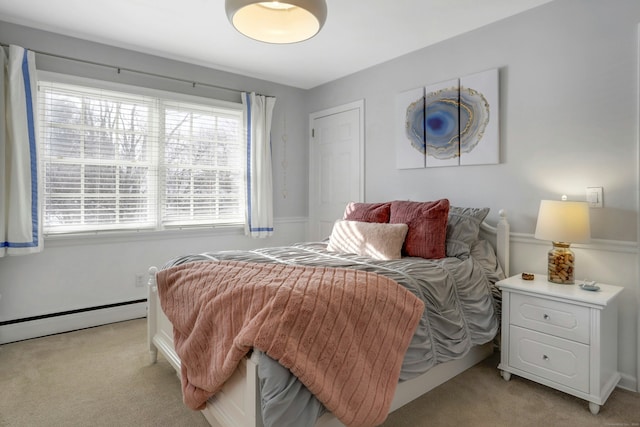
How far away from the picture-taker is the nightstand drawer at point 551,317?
6.39 feet

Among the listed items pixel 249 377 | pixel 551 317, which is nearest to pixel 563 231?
pixel 551 317

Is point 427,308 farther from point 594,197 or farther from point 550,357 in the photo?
point 594,197

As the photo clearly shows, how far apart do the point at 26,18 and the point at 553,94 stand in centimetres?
388

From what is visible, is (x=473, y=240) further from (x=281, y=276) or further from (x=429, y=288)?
(x=281, y=276)

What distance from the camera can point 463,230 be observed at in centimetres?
262

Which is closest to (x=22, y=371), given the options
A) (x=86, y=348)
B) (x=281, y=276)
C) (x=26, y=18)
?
(x=86, y=348)

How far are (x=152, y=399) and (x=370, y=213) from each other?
1956 millimetres

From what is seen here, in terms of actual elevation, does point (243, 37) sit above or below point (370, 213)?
above

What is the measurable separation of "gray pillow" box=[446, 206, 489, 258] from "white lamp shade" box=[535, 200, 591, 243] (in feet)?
1.61

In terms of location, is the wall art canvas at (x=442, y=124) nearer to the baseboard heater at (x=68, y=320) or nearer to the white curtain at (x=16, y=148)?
the baseboard heater at (x=68, y=320)

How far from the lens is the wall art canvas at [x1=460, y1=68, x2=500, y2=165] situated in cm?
276

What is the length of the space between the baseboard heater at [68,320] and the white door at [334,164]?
2.09m

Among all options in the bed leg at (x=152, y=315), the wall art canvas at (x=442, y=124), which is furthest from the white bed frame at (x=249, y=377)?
the wall art canvas at (x=442, y=124)

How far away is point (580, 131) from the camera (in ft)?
7.76
